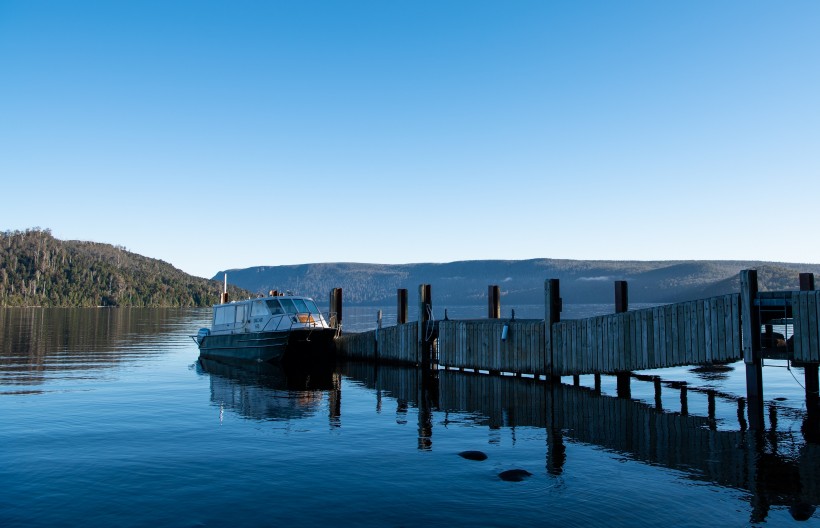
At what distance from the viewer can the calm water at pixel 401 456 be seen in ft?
31.6

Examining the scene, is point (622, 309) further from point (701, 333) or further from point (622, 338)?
point (701, 333)

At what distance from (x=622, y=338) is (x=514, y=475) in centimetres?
1044

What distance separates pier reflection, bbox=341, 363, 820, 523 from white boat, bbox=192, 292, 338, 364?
6.93 metres

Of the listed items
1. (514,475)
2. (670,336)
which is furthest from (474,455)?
(670,336)

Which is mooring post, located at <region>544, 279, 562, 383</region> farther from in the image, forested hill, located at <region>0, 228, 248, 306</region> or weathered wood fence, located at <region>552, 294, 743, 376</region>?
forested hill, located at <region>0, 228, 248, 306</region>

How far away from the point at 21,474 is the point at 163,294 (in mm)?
195427

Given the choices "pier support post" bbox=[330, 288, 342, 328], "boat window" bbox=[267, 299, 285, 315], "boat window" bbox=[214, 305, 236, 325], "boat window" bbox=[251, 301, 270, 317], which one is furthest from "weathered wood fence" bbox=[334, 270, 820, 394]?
"boat window" bbox=[214, 305, 236, 325]

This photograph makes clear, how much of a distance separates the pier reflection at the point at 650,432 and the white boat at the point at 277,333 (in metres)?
6.93

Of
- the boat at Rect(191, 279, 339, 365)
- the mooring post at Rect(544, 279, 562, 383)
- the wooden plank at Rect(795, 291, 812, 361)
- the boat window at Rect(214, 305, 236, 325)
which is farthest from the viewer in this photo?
the boat window at Rect(214, 305, 236, 325)

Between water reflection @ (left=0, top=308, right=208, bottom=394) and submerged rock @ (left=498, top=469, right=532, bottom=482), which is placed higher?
submerged rock @ (left=498, top=469, right=532, bottom=482)

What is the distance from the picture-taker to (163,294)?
636 feet

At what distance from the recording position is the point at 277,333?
3081 centimetres

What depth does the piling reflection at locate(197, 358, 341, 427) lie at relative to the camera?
19016 mm

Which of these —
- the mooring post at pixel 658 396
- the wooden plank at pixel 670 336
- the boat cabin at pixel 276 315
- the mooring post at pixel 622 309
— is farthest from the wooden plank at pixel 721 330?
the boat cabin at pixel 276 315
